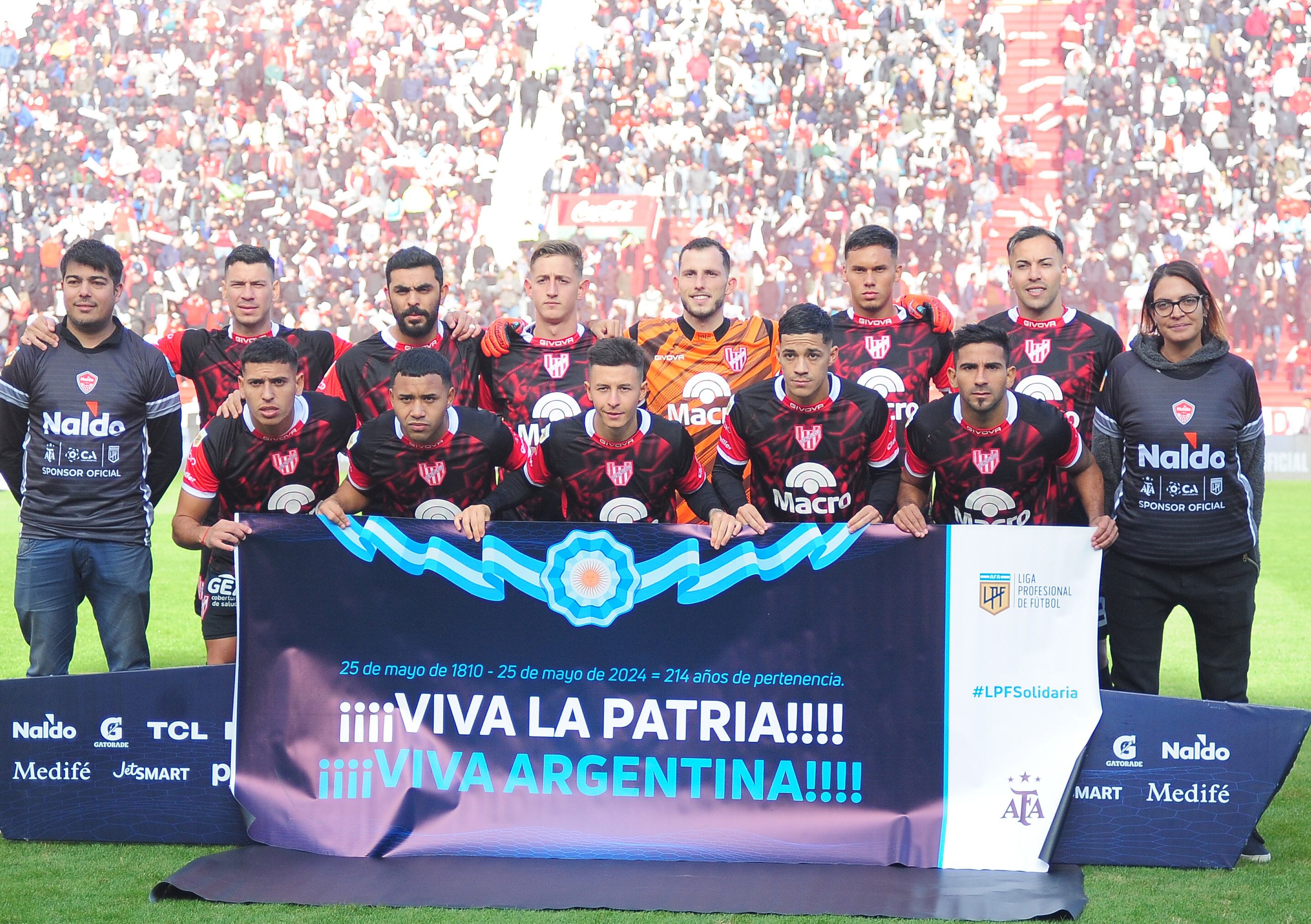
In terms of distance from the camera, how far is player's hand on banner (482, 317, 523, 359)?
573 cm

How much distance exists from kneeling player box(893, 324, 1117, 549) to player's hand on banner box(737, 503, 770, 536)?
0.60 m

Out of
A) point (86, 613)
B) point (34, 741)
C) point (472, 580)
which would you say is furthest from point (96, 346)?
point (86, 613)

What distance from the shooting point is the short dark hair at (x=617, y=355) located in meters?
4.76

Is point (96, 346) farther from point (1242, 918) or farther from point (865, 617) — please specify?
point (1242, 918)

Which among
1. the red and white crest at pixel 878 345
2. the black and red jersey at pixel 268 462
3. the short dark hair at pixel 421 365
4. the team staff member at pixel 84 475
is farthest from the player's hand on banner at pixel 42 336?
the red and white crest at pixel 878 345

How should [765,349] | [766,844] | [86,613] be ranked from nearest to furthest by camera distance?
[766,844] < [765,349] < [86,613]

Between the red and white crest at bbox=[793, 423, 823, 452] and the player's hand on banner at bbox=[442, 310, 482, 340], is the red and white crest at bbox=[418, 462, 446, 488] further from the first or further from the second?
the red and white crest at bbox=[793, 423, 823, 452]

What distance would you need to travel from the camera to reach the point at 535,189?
83.6 feet

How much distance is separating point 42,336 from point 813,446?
2.99m

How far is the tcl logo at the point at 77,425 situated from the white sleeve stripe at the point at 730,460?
2.35m

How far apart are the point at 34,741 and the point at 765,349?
3244 mm

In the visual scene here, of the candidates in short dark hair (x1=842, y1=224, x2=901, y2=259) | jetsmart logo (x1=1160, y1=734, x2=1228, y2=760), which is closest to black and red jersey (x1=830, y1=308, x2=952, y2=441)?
short dark hair (x1=842, y1=224, x2=901, y2=259)

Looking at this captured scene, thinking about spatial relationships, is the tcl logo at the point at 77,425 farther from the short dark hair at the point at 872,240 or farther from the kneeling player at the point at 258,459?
the short dark hair at the point at 872,240

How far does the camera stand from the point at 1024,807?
168 inches
